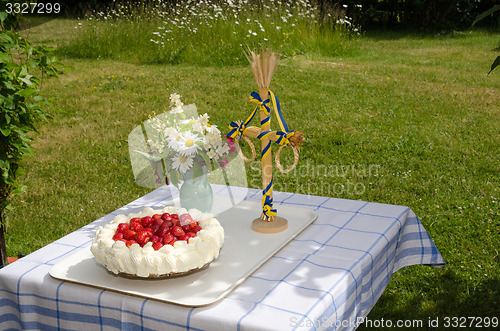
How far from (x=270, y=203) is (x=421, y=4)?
549 inches

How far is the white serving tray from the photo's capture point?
1.78 meters

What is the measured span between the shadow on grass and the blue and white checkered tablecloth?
3.13ft

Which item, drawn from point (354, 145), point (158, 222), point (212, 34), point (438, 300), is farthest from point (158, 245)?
Answer: point (212, 34)

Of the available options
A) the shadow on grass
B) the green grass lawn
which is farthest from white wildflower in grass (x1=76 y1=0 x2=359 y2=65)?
the shadow on grass

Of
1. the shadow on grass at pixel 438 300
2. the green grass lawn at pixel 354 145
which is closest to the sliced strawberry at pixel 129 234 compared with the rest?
the shadow on grass at pixel 438 300

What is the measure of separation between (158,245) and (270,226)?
0.62 meters

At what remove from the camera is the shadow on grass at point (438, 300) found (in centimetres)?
330

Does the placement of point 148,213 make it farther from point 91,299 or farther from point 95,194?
point 95,194

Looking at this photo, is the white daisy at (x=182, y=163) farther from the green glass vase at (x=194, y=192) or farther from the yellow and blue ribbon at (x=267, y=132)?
the yellow and blue ribbon at (x=267, y=132)

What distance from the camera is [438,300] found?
3.43 metres

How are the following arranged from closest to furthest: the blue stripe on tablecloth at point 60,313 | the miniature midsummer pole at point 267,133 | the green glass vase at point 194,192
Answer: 1. the blue stripe on tablecloth at point 60,313
2. the miniature midsummer pole at point 267,133
3. the green glass vase at point 194,192

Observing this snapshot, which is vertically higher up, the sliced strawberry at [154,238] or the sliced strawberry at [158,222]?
the sliced strawberry at [158,222]

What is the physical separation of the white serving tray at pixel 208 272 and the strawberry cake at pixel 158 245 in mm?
46

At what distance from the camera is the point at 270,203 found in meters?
2.31
